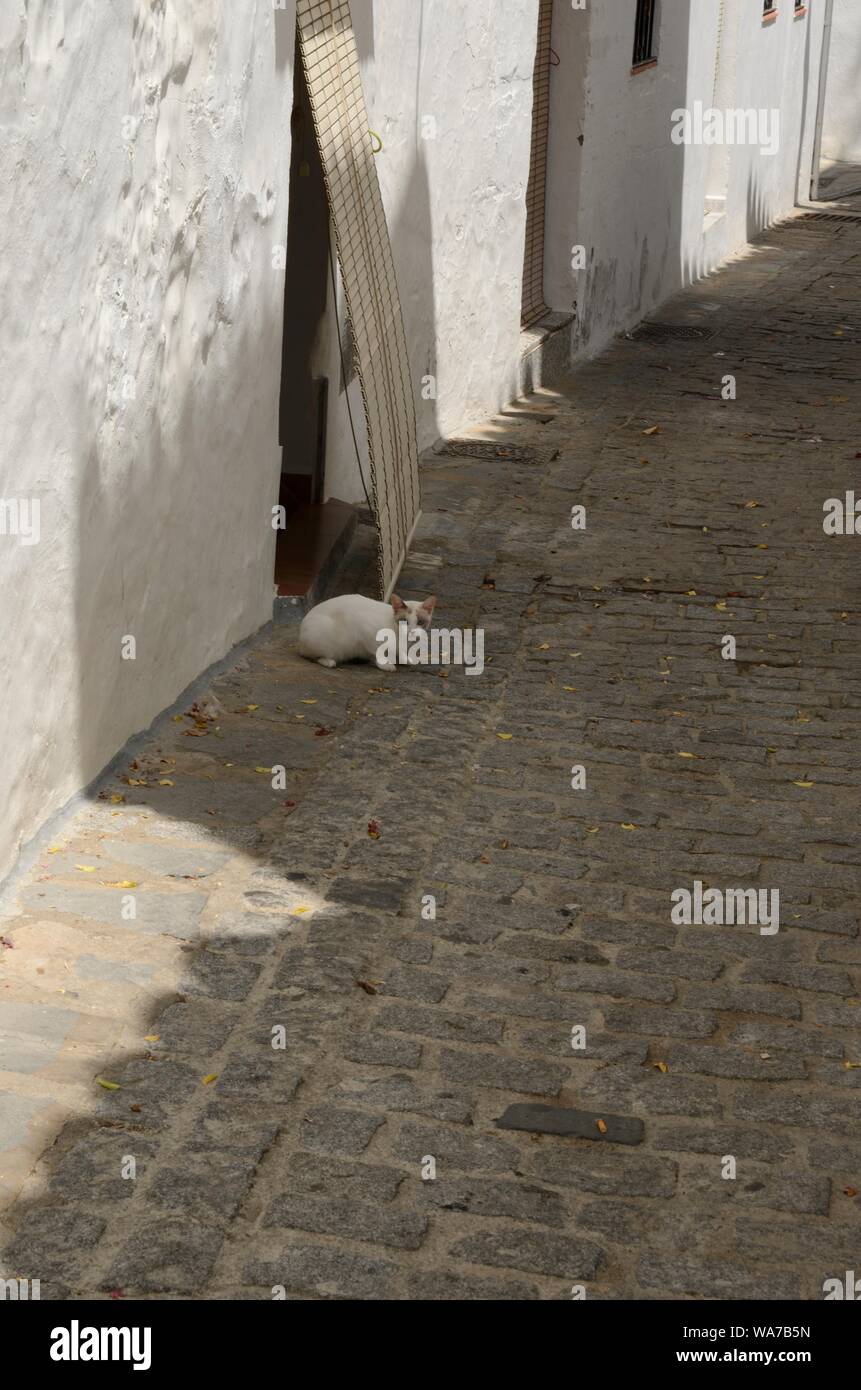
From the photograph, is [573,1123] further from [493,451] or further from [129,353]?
[493,451]

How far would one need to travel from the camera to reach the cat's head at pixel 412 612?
7.70 m

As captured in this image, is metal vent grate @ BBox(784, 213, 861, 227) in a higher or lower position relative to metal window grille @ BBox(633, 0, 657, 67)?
lower

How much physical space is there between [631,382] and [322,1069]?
9.85 m

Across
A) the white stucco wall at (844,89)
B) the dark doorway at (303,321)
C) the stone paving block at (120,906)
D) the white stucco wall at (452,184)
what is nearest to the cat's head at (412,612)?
the dark doorway at (303,321)

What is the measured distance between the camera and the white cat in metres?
7.58

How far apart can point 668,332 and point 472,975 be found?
11275mm

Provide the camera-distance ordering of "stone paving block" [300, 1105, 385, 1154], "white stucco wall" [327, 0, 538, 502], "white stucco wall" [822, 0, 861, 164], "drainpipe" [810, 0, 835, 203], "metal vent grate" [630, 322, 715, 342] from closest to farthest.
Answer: "stone paving block" [300, 1105, 385, 1154]
"white stucco wall" [327, 0, 538, 502]
"metal vent grate" [630, 322, 715, 342]
"drainpipe" [810, 0, 835, 203]
"white stucco wall" [822, 0, 861, 164]

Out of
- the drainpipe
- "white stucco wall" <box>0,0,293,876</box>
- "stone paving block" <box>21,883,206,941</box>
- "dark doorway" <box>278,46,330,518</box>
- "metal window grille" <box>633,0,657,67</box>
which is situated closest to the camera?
"white stucco wall" <box>0,0,293,876</box>

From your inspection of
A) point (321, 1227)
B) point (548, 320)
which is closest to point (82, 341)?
point (321, 1227)

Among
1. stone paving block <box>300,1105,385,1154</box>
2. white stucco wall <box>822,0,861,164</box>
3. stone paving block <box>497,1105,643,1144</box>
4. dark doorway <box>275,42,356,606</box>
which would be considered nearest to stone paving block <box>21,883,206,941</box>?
stone paving block <box>300,1105,385,1154</box>

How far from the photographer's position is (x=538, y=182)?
13180 mm

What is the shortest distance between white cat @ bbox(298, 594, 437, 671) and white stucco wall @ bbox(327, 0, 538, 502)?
6.32ft

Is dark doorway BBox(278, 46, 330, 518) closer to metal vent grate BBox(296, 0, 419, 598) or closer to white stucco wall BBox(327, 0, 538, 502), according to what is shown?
white stucco wall BBox(327, 0, 538, 502)

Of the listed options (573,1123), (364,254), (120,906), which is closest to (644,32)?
(364,254)
